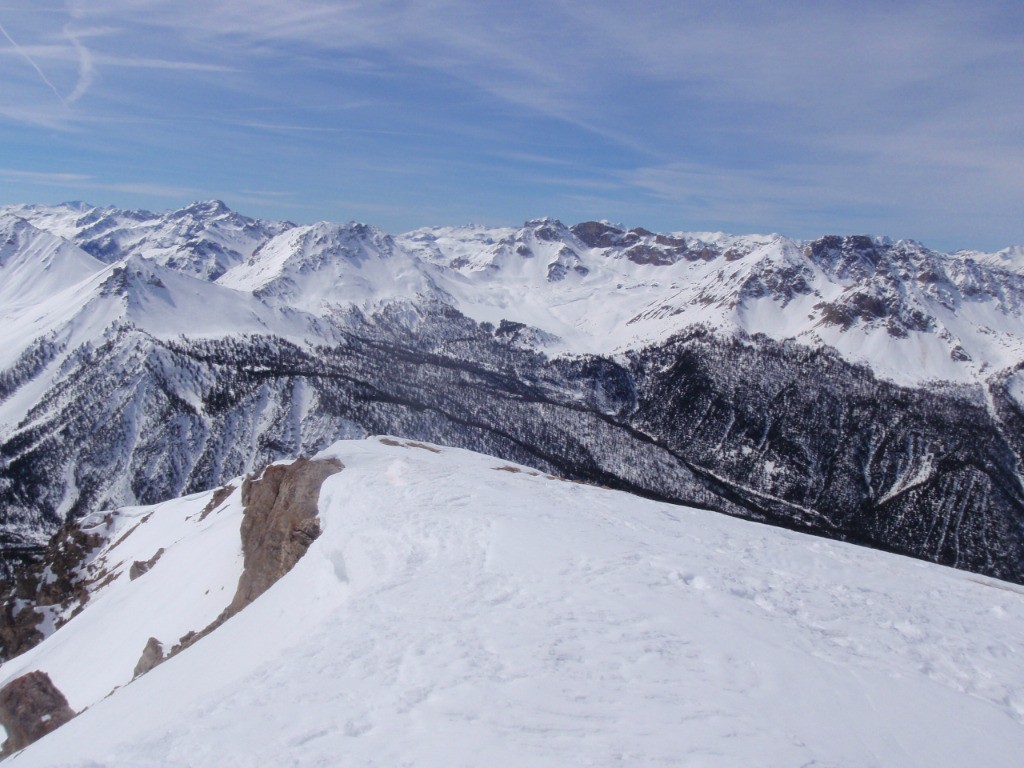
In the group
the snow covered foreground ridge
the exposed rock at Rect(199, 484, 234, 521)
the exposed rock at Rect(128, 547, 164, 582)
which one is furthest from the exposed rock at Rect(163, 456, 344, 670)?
the exposed rock at Rect(199, 484, 234, 521)

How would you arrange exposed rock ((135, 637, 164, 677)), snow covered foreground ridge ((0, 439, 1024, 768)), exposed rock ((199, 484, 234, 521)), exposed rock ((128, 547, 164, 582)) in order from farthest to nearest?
exposed rock ((199, 484, 234, 521)) < exposed rock ((128, 547, 164, 582)) < exposed rock ((135, 637, 164, 677)) < snow covered foreground ridge ((0, 439, 1024, 768))

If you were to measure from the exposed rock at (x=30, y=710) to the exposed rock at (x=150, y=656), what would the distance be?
16.3ft

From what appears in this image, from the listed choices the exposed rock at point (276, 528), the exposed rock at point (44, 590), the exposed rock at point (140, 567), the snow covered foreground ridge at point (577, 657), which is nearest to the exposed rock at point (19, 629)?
the exposed rock at point (44, 590)

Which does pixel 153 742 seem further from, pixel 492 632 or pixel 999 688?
pixel 999 688

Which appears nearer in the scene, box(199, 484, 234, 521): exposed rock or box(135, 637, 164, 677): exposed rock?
box(135, 637, 164, 677): exposed rock

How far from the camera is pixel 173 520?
68.8 meters

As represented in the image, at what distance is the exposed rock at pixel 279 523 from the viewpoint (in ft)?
105

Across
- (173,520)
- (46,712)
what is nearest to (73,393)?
(173,520)

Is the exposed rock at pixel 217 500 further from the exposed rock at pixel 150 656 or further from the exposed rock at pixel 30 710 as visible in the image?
the exposed rock at pixel 150 656

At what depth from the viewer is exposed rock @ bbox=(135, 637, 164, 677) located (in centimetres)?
3406

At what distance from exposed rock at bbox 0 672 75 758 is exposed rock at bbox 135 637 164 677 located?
4968 mm

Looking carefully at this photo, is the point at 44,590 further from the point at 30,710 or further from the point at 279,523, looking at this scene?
the point at 279,523

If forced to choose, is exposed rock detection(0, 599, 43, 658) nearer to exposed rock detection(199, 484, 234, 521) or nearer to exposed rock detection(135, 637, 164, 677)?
exposed rock detection(199, 484, 234, 521)

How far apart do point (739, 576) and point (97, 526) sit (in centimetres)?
8799
